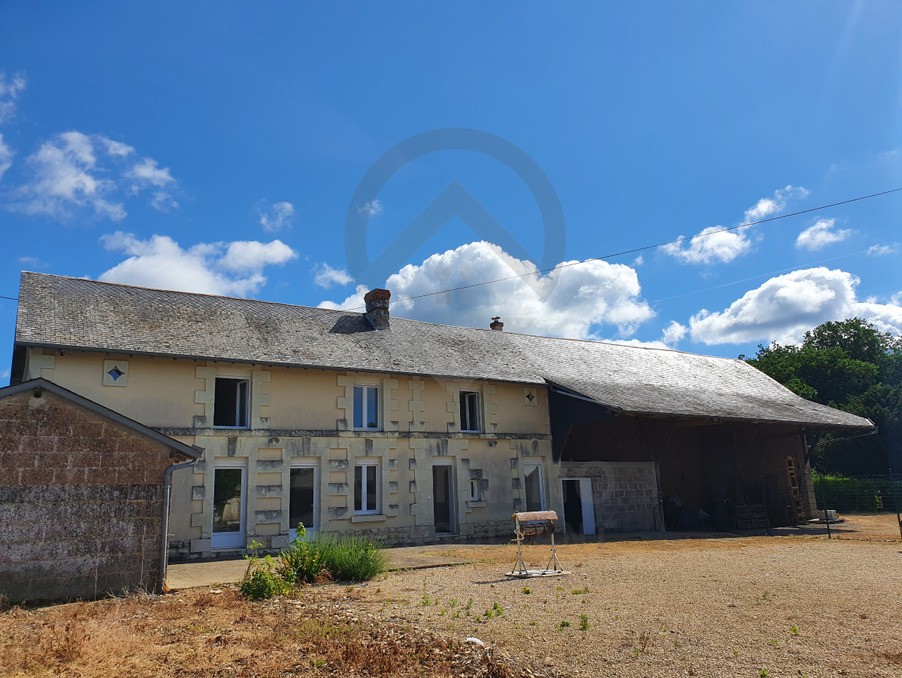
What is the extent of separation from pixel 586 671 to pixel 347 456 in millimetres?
11211

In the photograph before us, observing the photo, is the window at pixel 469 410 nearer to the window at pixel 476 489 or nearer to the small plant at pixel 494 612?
the window at pixel 476 489

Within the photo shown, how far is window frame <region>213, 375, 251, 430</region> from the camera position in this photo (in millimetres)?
14633

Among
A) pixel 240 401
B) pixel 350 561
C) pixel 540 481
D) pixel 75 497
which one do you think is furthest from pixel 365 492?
pixel 75 497

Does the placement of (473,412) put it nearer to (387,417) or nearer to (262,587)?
(387,417)

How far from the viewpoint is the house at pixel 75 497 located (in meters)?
7.91

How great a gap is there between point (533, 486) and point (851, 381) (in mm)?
33417

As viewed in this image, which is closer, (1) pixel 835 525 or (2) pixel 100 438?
(2) pixel 100 438

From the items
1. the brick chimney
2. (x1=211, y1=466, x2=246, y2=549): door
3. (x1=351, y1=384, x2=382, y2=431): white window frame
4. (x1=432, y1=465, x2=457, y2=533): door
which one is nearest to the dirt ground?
(x1=211, y1=466, x2=246, y2=549): door

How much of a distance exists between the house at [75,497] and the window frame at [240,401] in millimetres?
5866

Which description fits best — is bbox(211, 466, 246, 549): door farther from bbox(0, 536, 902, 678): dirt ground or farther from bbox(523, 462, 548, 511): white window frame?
bbox(523, 462, 548, 511): white window frame

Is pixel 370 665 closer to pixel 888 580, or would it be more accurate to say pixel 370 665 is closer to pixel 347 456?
pixel 888 580

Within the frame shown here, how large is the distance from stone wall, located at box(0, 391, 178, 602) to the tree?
24.4 m

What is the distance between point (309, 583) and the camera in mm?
9305

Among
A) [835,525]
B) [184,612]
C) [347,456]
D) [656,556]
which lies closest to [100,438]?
[184,612]
